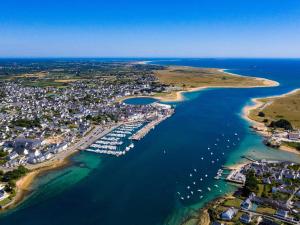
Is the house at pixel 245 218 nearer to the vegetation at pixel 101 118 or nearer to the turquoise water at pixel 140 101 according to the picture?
the vegetation at pixel 101 118

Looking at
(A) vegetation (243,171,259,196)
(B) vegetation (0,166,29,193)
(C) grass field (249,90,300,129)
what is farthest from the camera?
(C) grass field (249,90,300,129)

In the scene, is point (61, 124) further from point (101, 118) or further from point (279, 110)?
point (279, 110)

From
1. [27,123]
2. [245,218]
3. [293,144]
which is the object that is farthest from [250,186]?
[27,123]

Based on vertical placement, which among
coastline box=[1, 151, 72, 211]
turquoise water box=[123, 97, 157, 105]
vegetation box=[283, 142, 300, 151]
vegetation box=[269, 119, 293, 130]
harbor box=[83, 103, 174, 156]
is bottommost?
turquoise water box=[123, 97, 157, 105]

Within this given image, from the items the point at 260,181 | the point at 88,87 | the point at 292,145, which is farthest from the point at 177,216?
the point at 88,87

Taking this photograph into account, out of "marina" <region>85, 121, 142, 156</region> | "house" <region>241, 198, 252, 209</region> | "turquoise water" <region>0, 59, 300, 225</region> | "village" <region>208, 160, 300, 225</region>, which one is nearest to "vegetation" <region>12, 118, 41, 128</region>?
"marina" <region>85, 121, 142, 156</region>

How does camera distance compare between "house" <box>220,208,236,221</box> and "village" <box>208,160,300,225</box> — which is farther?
"village" <box>208,160,300,225</box>

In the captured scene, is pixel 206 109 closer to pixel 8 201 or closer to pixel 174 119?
pixel 174 119

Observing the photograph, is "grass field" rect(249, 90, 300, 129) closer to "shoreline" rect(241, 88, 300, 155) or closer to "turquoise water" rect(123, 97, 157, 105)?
"shoreline" rect(241, 88, 300, 155)
